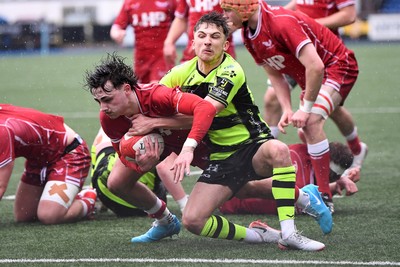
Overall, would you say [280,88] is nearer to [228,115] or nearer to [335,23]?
[228,115]

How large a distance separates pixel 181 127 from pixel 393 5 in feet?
92.8

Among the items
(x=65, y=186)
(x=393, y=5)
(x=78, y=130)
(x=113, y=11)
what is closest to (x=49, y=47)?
(x=113, y=11)

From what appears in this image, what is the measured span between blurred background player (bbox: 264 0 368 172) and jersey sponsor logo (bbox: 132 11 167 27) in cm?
189

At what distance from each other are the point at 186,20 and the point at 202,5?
20.9 inches

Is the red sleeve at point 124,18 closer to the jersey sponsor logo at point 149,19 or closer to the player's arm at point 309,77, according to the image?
the jersey sponsor logo at point 149,19

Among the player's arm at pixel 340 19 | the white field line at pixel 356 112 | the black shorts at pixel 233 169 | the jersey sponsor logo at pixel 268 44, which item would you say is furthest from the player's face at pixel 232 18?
the white field line at pixel 356 112

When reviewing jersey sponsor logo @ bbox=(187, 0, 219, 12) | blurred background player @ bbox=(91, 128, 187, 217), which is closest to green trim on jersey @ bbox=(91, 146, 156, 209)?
blurred background player @ bbox=(91, 128, 187, 217)

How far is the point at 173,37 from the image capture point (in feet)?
31.4

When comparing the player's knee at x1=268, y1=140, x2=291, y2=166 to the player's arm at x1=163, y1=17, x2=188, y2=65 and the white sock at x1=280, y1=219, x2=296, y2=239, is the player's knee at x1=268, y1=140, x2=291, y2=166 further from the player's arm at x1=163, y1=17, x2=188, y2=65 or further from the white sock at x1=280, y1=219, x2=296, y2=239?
the player's arm at x1=163, y1=17, x2=188, y2=65

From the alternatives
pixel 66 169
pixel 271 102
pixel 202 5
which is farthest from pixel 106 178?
pixel 202 5

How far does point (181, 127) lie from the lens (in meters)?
5.53

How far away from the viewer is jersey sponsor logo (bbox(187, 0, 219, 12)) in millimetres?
9234

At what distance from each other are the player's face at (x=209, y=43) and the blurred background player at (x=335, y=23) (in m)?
2.06

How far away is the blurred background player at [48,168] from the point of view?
656 centimetres
